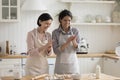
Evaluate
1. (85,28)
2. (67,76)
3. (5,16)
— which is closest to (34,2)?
(5,16)

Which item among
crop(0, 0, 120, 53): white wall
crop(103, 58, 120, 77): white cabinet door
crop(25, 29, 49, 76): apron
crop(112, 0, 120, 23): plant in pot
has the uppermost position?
crop(112, 0, 120, 23): plant in pot

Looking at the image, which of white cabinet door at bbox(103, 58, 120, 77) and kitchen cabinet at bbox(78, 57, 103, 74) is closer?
white cabinet door at bbox(103, 58, 120, 77)

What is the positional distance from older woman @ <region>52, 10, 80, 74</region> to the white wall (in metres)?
1.70

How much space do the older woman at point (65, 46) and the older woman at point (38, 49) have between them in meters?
0.14

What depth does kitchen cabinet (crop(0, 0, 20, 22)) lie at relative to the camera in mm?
4793

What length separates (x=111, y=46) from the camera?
5.54 meters

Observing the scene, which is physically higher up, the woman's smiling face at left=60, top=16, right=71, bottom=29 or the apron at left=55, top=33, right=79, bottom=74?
the woman's smiling face at left=60, top=16, right=71, bottom=29

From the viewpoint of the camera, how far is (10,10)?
4816 mm

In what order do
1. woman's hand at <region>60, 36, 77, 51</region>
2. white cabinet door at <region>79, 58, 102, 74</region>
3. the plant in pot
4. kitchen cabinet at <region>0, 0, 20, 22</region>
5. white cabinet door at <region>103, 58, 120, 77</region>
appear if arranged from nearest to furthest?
woman's hand at <region>60, 36, 77, 51</region> → white cabinet door at <region>103, 58, 120, 77</region> → kitchen cabinet at <region>0, 0, 20, 22</region> → white cabinet door at <region>79, 58, 102, 74</region> → the plant in pot

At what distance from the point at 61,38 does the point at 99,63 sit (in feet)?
5.44

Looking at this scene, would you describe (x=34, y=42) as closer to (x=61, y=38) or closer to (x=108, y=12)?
(x=61, y=38)

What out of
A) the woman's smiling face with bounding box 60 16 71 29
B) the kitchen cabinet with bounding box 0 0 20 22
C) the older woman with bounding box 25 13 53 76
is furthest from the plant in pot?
the older woman with bounding box 25 13 53 76

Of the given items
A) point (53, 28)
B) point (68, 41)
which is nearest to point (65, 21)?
point (68, 41)

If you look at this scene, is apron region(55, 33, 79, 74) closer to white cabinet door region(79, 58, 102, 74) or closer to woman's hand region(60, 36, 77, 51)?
woman's hand region(60, 36, 77, 51)
